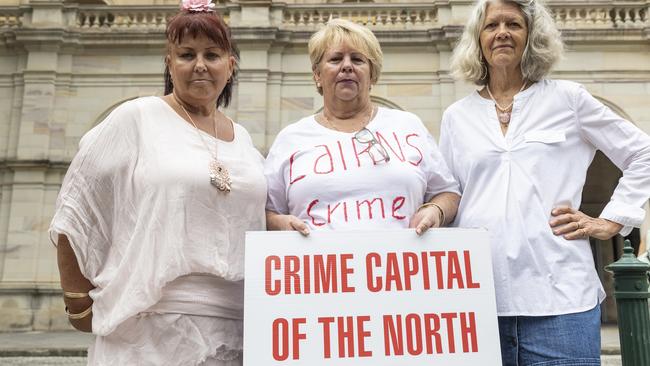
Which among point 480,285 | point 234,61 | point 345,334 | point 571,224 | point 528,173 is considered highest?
point 234,61

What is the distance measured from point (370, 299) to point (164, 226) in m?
0.86

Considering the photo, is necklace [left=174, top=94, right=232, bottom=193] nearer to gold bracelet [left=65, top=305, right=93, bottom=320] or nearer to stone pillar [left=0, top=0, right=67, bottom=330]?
gold bracelet [left=65, top=305, right=93, bottom=320]

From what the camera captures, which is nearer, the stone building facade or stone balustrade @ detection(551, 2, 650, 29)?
the stone building facade

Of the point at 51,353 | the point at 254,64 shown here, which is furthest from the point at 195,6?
the point at 254,64

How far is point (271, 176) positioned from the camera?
2.72 m

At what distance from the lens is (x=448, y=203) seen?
2.59 meters

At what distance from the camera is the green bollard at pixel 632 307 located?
11.1ft

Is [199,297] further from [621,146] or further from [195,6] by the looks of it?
[621,146]

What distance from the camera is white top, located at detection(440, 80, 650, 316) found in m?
2.31

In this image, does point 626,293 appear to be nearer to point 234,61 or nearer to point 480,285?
point 480,285

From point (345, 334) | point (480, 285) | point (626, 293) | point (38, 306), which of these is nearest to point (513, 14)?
point (480, 285)

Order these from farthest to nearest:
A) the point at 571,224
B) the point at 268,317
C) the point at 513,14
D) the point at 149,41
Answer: the point at 149,41, the point at 513,14, the point at 571,224, the point at 268,317

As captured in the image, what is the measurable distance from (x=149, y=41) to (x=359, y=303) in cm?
1332

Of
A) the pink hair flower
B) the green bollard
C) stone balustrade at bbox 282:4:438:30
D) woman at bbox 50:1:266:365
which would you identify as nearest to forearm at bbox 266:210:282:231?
woman at bbox 50:1:266:365
